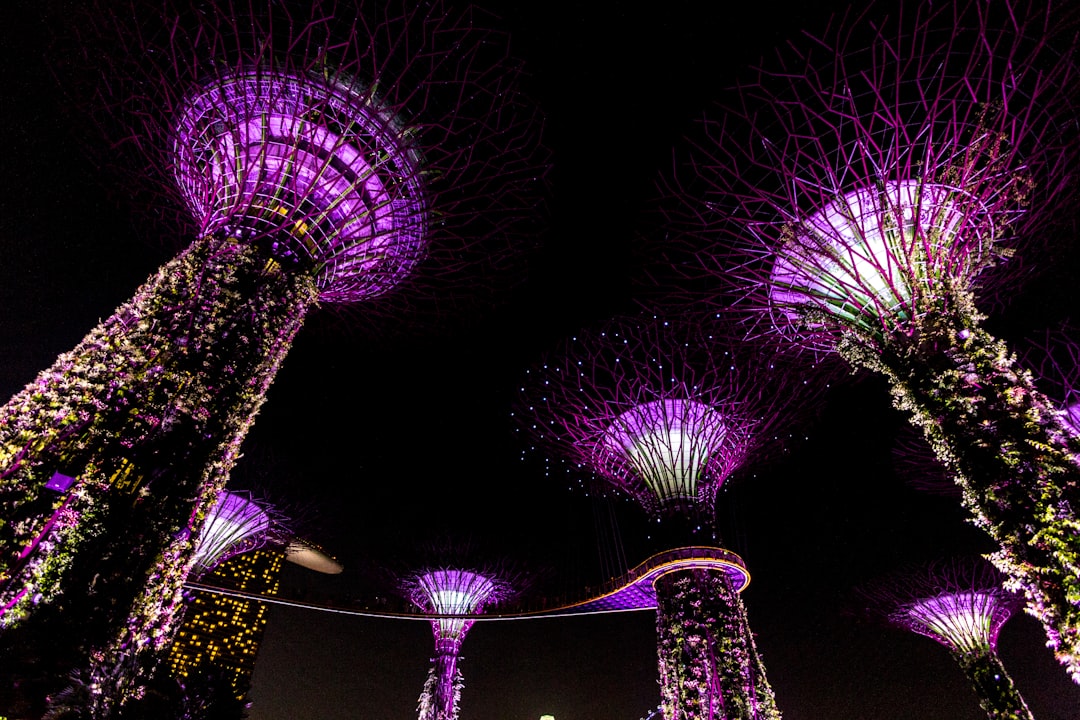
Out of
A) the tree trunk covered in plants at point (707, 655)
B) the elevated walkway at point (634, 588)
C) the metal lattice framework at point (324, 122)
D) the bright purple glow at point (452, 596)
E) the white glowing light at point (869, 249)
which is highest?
the metal lattice framework at point (324, 122)

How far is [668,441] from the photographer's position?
16.2 metres

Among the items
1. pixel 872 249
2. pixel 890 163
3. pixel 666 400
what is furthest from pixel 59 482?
pixel 666 400

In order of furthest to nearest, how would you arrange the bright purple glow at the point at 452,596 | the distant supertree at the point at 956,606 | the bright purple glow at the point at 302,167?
the bright purple glow at the point at 452,596 → the distant supertree at the point at 956,606 → the bright purple glow at the point at 302,167

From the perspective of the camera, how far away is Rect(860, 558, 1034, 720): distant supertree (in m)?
20.6

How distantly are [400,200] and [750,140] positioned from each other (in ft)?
21.9

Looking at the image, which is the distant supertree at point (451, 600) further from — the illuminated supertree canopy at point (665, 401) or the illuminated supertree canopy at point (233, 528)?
the illuminated supertree canopy at point (665, 401)

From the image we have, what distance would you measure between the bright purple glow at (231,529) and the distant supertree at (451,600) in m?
7.30

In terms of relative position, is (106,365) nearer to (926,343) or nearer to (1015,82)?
(926,343)

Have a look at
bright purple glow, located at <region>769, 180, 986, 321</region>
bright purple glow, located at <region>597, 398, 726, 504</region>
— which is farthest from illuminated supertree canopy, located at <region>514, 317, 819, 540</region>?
bright purple glow, located at <region>769, 180, 986, 321</region>

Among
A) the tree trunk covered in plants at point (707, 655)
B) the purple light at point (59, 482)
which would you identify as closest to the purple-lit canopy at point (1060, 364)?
the tree trunk covered in plants at point (707, 655)

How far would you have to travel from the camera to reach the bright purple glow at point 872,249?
949 cm

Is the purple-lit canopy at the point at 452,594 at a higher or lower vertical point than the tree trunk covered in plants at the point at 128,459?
higher

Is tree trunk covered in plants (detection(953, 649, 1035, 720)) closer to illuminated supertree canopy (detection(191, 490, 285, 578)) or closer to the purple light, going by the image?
illuminated supertree canopy (detection(191, 490, 285, 578))

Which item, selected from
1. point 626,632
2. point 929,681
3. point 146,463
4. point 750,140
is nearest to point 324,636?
point 626,632
